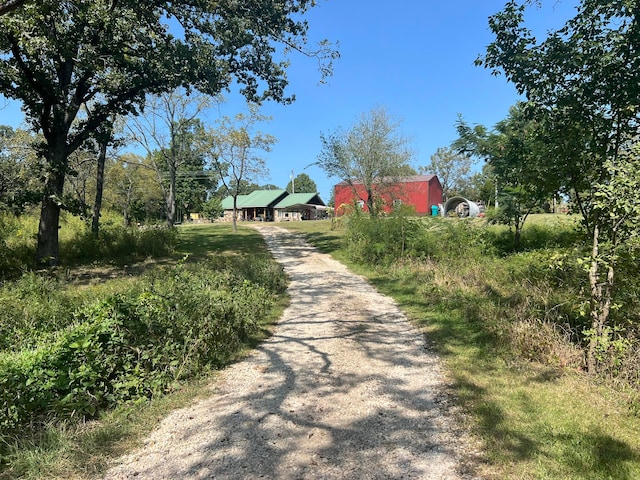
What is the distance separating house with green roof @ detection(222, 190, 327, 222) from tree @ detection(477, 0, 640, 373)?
54095mm

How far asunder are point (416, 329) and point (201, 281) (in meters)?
3.81

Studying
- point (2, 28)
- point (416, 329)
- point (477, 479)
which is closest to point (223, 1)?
point (2, 28)

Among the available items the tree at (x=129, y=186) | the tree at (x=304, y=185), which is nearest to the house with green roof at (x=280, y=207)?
the tree at (x=129, y=186)

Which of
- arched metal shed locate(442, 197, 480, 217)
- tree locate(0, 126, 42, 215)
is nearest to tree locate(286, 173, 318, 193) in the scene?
arched metal shed locate(442, 197, 480, 217)

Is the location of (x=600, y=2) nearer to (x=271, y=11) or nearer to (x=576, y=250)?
(x=576, y=250)

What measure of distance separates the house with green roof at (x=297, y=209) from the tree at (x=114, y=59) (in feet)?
151

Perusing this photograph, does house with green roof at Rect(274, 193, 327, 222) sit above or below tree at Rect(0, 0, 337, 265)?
below

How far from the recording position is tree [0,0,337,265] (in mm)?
10609

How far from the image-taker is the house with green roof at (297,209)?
59.5m

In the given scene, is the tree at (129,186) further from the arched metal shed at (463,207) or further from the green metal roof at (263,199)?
the arched metal shed at (463,207)

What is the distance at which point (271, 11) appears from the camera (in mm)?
11039

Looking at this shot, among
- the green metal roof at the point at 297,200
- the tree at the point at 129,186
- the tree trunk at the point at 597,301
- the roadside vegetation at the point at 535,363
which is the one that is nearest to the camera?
the roadside vegetation at the point at 535,363

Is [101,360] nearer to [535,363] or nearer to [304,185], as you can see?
[535,363]

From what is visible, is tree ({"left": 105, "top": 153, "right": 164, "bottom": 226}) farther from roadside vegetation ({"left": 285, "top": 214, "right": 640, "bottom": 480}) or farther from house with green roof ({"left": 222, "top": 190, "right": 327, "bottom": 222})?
roadside vegetation ({"left": 285, "top": 214, "right": 640, "bottom": 480})
